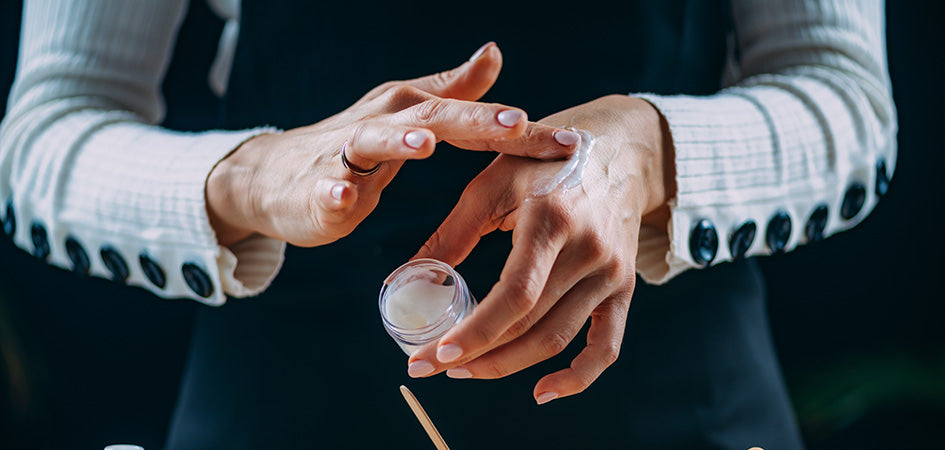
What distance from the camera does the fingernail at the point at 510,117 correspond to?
325 mm

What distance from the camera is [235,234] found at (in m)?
0.49

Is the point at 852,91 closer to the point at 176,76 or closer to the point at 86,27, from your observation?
the point at 86,27

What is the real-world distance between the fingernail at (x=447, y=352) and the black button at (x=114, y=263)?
0.30m

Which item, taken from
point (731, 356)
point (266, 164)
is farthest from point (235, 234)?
point (731, 356)

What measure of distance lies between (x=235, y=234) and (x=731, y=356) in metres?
0.41

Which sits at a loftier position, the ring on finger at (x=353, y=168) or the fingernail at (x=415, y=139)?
the fingernail at (x=415, y=139)

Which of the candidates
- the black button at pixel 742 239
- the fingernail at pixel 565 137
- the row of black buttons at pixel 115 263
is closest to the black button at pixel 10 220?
the row of black buttons at pixel 115 263

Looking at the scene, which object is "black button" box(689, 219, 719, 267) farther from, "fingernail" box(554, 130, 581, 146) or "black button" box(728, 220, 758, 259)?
"fingernail" box(554, 130, 581, 146)

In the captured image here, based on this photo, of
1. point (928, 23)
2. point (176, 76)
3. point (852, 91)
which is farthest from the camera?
point (176, 76)

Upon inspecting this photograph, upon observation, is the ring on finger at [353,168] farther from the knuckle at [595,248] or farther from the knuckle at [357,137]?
the knuckle at [595,248]

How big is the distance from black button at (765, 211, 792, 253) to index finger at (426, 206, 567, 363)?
0.23 m

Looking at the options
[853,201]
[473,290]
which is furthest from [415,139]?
[853,201]

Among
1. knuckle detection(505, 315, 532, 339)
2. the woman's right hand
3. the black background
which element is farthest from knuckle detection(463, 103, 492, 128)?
the black background

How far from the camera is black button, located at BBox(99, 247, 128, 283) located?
0.49 m
